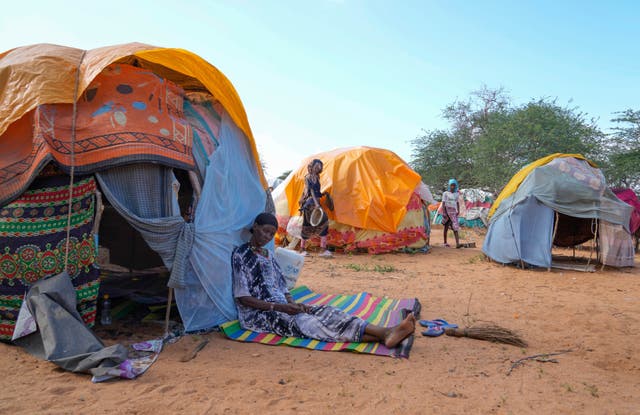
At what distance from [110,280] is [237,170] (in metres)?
2.10

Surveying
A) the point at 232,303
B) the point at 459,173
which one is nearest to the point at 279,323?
the point at 232,303

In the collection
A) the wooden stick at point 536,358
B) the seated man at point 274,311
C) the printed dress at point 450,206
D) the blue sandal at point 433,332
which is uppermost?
the printed dress at point 450,206

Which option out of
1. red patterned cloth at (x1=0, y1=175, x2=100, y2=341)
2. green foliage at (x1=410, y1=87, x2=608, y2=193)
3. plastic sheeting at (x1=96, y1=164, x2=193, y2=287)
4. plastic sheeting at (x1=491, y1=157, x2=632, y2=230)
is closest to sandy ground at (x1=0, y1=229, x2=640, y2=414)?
red patterned cloth at (x1=0, y1=175, x2=100, y2=341)

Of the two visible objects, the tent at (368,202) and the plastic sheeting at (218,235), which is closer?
the plastic sheeting at (218,235)

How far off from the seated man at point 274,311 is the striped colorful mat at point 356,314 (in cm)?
6

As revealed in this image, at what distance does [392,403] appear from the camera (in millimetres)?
2682

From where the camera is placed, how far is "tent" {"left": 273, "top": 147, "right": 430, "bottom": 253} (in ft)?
32.2

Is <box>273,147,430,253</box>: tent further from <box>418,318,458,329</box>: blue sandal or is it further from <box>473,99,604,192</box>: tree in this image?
<box>473,99,604,192</box>: tree

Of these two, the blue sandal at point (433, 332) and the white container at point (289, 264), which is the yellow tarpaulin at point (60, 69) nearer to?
the white container at point (289, 264)

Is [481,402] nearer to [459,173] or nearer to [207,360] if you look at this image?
[207,360]

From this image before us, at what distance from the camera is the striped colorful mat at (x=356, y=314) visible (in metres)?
3.56

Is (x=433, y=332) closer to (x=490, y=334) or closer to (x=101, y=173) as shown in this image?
(x=490, y=334)

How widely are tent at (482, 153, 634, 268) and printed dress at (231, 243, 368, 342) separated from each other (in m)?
5.72

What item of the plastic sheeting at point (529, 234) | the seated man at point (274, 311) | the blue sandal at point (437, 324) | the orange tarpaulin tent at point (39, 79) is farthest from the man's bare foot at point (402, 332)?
the plastic sheeting at point (529, 234)
